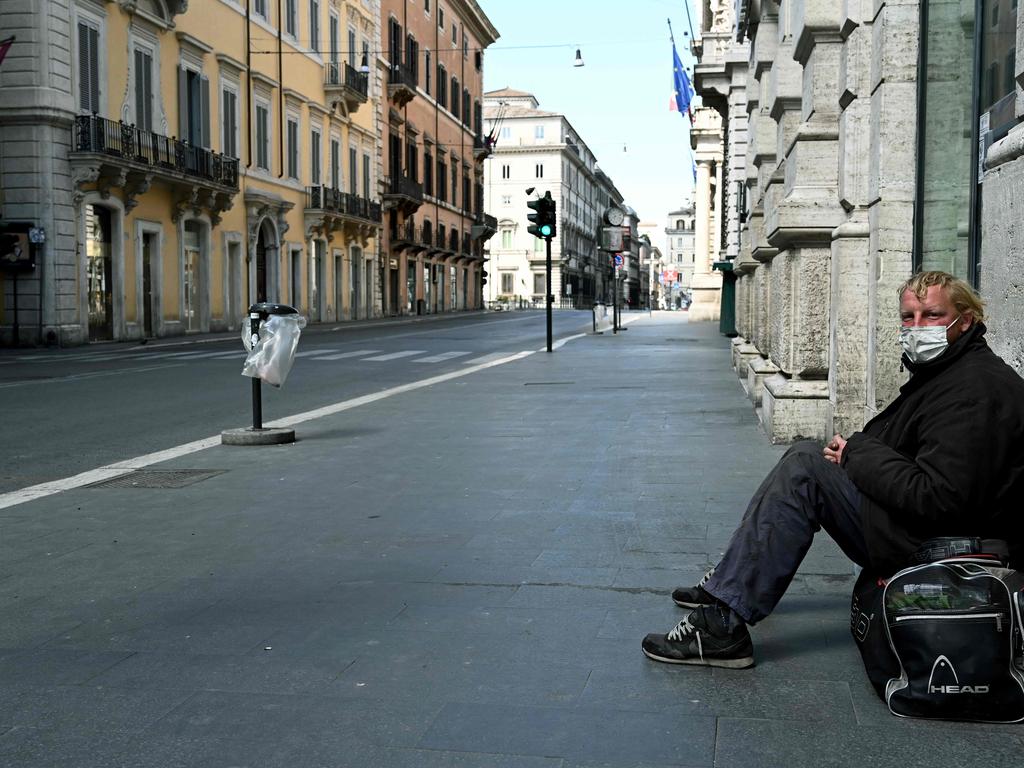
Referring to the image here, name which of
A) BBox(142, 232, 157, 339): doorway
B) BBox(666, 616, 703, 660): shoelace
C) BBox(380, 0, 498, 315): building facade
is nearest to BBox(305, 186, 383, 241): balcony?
BBox(380, 0, 498, 315): building facade

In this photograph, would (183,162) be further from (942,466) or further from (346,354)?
(942,466)

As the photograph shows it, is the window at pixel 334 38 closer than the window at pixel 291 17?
No

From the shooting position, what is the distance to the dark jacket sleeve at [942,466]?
3.27 m

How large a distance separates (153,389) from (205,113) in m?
20.9

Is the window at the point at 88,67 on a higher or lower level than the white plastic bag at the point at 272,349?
higher

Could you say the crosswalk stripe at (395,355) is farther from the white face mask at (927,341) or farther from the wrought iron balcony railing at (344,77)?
the wrought iron balcony railing at (344,77)

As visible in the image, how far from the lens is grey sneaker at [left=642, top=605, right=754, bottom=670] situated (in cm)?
367

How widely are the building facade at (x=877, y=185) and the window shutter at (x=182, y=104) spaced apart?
2411 centimetres

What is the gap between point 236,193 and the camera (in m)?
34.6

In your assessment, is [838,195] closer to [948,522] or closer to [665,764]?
[948,522]

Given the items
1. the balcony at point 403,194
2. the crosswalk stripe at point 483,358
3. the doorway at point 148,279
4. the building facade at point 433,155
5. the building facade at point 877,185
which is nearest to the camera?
the building facade at point 877,185

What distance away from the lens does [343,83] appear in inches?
1773

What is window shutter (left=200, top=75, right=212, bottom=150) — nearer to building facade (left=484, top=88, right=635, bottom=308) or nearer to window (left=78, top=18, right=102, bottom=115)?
window (left=78, top=18, right=102, bottom=115)

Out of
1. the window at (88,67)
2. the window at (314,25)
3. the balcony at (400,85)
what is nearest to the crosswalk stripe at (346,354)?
the window at (88,67)
